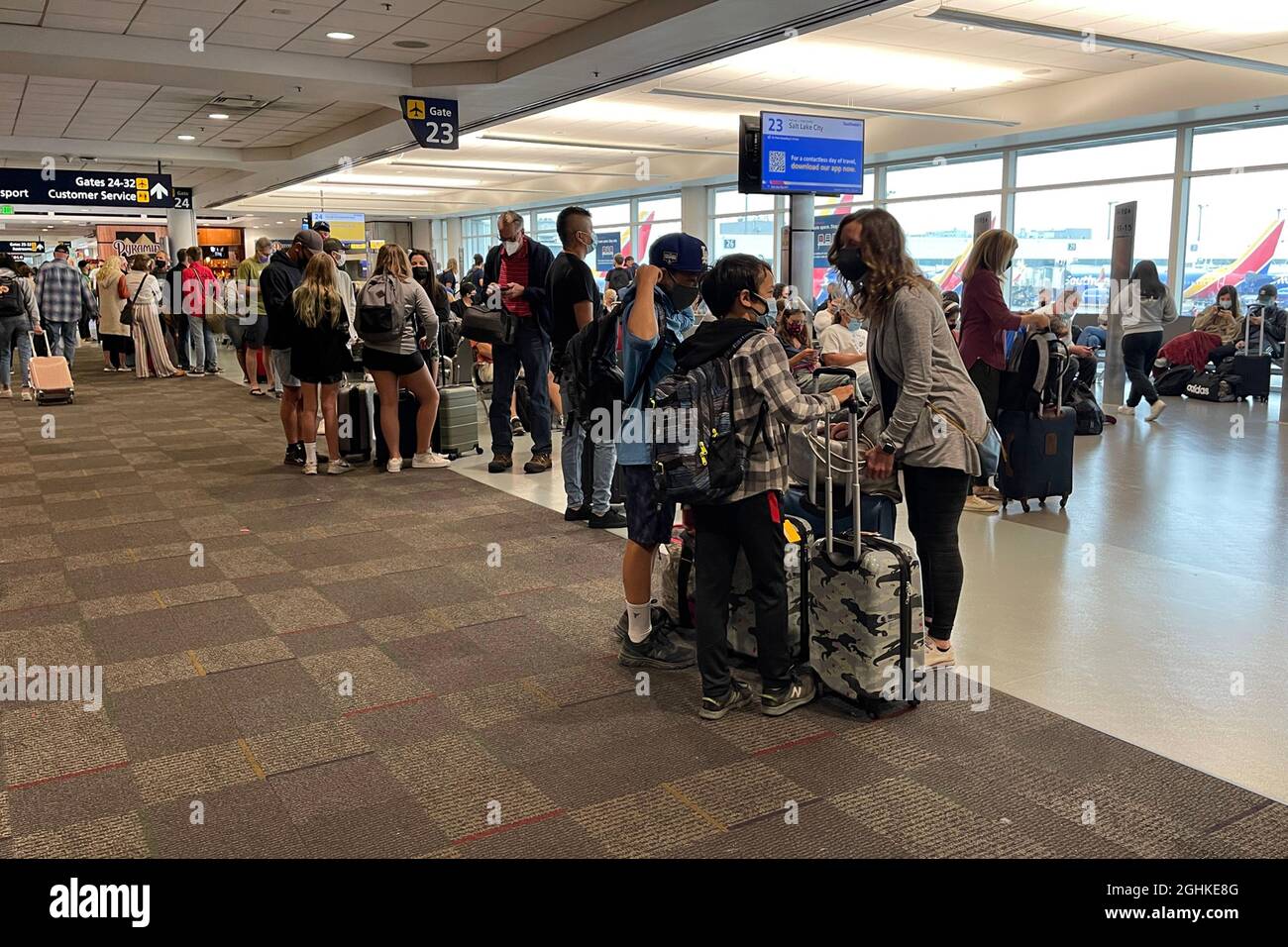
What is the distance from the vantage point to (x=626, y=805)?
280 centimetres

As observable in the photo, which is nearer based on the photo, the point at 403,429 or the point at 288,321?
the point at 288,321

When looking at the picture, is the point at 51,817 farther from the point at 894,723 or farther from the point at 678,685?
the point at 894,723

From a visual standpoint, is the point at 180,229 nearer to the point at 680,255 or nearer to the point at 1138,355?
the point at 1138,355

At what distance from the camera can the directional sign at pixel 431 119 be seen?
1134 cm

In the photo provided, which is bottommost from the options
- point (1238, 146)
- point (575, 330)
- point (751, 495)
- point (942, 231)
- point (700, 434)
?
point (751, 495)

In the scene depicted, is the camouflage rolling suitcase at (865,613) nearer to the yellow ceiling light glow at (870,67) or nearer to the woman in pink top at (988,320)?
the woman in pink top at (988,320)

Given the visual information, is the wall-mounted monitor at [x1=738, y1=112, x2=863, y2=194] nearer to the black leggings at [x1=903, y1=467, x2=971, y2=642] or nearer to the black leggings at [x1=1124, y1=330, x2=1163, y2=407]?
the black leggings at [x1=1124, y1=330, x2=1163, y2=407]

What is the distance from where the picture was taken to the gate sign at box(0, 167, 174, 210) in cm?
1659

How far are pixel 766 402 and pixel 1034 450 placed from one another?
3.52 m

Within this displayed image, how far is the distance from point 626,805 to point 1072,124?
13.9 metres

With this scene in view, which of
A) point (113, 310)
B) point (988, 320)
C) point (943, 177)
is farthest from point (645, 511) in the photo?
point (943, 177)

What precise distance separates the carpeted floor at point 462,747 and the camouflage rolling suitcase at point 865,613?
0.39 feet

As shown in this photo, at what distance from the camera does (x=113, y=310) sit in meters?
14.8
